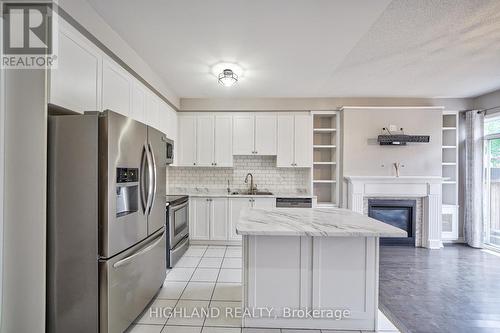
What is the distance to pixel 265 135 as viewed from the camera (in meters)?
4.54

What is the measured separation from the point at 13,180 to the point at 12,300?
29.6 inches

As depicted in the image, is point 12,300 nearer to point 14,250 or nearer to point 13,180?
point 14,250

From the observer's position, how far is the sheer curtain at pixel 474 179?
166 inches

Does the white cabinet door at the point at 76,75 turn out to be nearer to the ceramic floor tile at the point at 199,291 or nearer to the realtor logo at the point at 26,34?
the realtor logo at the point at 26,34

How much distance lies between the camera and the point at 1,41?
155 cm

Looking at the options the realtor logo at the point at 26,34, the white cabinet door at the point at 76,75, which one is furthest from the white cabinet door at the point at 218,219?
the realtor logo at the point at 26,34

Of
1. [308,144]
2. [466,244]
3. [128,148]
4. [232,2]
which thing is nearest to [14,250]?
[128,148]

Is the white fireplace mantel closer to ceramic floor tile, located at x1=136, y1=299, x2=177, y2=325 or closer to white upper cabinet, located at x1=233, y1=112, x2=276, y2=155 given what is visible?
white upper cabinet, located at x1=233, y1=112, x2=276, y2=155

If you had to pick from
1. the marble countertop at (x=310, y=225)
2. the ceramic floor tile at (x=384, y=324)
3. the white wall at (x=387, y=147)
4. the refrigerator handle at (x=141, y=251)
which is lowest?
the ceramic floor tile at (x=384, y=324)

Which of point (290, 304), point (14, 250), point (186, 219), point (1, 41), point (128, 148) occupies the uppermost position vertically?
point (1, 41)

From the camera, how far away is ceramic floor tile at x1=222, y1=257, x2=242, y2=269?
335 cm

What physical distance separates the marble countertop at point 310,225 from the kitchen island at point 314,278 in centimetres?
4

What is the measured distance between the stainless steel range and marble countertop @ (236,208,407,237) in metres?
1.35

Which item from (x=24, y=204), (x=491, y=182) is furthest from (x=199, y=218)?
(x=491, y=182)
